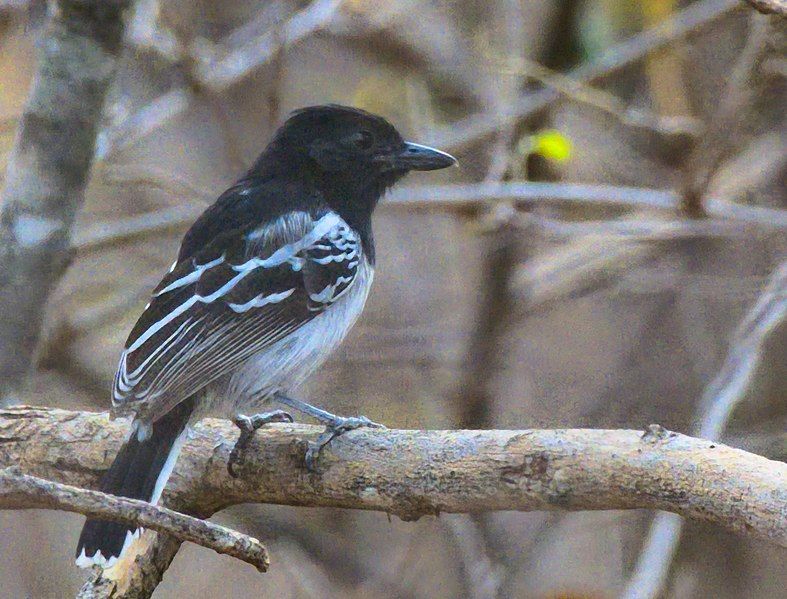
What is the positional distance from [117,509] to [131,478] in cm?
129

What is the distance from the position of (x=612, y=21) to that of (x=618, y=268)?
54.0 inches

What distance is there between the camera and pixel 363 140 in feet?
14.4

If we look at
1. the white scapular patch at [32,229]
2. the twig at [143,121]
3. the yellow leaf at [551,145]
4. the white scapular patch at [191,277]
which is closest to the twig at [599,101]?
the yellow leaf at [551,145]

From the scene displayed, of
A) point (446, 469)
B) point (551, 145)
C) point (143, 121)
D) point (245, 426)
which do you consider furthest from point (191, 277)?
point (143, 121)

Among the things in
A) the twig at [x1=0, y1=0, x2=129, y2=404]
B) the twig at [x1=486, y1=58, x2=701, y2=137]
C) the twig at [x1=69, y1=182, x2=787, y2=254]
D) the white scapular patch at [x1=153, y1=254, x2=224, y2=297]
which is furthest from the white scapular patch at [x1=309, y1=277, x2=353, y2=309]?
the twig at [x1=486, y1=58, x2=701, y2=137]

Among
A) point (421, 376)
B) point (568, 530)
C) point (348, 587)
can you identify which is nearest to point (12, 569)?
point (348, 587)

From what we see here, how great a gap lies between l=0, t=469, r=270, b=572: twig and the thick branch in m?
0.89

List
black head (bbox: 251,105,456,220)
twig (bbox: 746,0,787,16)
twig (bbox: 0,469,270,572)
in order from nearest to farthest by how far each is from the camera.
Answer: twig (bbox: 0,469,270,572) → twig (bbox: 746,0,787,16) → black head (bbox: 251,105,456,220)

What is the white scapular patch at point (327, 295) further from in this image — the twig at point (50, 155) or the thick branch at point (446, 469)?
the twig at point (50, 155)

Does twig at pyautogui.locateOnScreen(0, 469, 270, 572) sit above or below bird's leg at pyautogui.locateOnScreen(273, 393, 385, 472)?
below

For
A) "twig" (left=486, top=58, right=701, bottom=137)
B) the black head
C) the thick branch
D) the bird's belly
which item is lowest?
the thick branch

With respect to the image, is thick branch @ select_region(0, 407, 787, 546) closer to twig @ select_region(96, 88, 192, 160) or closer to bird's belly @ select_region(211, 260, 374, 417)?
bird's belly @ select_region(211, 260, 374, 417)

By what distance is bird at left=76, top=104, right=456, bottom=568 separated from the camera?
336cm

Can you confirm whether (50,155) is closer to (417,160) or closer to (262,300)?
(262,300)
